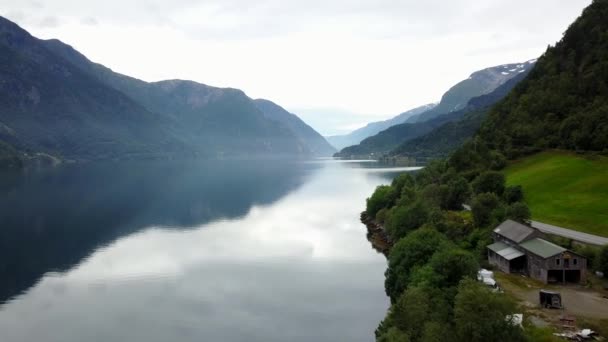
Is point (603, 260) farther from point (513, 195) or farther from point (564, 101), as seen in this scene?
point (564, 101)

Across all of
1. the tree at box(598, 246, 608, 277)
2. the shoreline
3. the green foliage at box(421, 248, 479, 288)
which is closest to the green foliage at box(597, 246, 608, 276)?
the tree at box(598, 246, 608, 277)

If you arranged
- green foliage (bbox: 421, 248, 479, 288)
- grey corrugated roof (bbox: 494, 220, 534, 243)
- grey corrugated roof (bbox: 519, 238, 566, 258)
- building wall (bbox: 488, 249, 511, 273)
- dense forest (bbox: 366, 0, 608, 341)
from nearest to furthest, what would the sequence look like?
dense forest (bbox: 366, 0, 608, 341), green foliage (bbox: 421, 248, 479, 288), grey corrugated roof (bbox: 519, 238, 566, 258), building wall (bbox: 488, 249, 511, 273), grey corrugated roof (bbox: 494, 220, 534, 243)

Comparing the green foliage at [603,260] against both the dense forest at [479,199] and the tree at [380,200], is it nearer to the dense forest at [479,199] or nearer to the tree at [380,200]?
the dense forest at [479,199]

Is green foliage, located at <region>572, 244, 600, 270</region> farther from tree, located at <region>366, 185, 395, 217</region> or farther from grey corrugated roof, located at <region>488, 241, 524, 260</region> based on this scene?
tree, located at <region>366, 185, 395, 217</region>

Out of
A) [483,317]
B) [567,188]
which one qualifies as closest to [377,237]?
[567,188]

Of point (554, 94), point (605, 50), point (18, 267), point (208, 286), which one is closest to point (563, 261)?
point (208, 286)

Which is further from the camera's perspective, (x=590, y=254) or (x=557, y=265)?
(x=590, y=254)

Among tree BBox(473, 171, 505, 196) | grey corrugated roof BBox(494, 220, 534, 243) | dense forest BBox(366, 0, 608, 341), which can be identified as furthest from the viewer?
tree BBox(473, 171, 505, 196)
